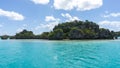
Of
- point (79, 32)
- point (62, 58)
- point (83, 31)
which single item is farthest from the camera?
point (83, 31)

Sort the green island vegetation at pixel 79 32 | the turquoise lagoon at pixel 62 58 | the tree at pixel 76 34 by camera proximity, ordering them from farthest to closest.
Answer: the green island vegetation at pixel 79 32 → the tree at pixel 76 34 → the turquoise lagoon at pixel 62 58

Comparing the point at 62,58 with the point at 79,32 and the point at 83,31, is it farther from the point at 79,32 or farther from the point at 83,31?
the point at 83,31

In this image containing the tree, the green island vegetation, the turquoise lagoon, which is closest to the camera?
the turquoise lagoon

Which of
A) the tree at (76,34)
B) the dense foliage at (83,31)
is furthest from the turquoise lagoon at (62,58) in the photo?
the dense foliage at (83,31)

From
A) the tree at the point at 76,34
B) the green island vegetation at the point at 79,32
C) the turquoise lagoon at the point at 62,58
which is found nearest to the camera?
the turquoise lagoon at the point at 62,58

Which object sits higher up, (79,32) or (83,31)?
(83,31)

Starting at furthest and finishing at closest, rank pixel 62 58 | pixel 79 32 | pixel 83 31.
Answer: pixel 83 31, pixel 79 32, pixel 62 58

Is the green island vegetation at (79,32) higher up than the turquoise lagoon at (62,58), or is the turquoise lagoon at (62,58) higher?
the green island vegetation at (79,32)

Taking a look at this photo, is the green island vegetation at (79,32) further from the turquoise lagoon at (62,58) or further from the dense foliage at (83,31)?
the turquoise lagoon at (62,58)

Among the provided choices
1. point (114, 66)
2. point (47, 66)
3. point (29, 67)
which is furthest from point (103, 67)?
point (29, 67)

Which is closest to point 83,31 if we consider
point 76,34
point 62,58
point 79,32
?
point 79,32

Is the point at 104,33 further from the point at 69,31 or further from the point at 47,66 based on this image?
the point at 47,66

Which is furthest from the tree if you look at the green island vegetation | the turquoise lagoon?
the turquoise lagoon

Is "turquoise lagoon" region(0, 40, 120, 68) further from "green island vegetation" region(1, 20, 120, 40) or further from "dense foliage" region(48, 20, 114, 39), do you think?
"dense foliage" region(48, 20, 114, 39)
